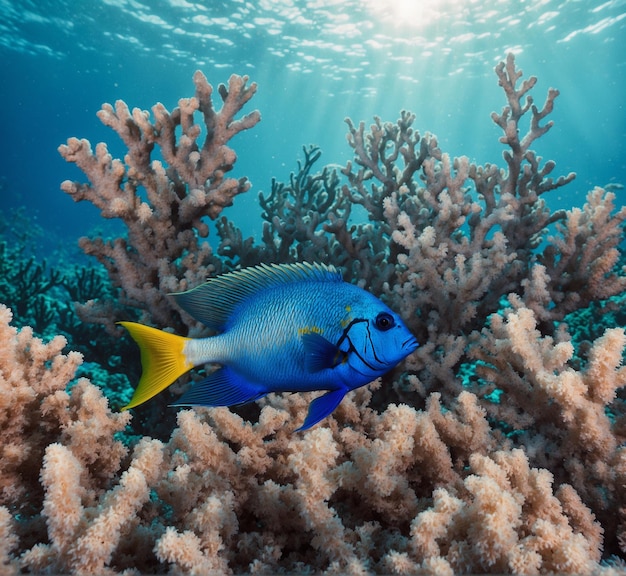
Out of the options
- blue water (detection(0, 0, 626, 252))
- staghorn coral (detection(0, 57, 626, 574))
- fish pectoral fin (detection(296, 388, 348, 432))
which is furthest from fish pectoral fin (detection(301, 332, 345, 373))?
blue water (detection(0, 0, 626, 252))

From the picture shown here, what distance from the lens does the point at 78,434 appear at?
180cm

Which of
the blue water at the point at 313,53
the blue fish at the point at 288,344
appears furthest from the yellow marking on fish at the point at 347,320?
the blue water at the point at 313,53

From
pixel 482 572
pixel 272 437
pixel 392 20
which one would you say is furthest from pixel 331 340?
pixel 392 20

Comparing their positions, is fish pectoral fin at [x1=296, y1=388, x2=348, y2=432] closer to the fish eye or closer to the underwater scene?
the underwater scene

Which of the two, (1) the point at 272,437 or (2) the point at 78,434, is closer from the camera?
(2) the point at 78,434

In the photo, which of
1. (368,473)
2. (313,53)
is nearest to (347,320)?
(368,473)

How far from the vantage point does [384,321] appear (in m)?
1.37

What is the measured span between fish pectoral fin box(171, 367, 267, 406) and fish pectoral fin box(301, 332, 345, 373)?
0.27m

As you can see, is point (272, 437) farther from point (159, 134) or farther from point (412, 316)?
point (159, 134)

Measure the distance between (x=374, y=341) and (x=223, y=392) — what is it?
1.94ft

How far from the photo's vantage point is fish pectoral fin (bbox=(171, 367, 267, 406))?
1.46 m

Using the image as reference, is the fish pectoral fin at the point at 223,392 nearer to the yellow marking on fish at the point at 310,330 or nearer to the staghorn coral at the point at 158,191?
the yellow marking on fish at the point at 310,330

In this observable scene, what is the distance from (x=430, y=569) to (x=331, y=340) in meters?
0.74

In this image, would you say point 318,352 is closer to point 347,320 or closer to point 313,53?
point 347,320
